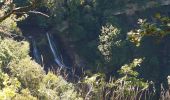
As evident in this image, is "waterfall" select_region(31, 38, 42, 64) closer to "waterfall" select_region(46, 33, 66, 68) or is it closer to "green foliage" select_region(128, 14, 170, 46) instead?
"waterfall" select_region(46, 33, 66, 68)

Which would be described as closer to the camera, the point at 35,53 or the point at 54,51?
the point at 35,53

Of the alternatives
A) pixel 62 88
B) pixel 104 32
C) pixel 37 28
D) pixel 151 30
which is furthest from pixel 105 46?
pixel 151 30

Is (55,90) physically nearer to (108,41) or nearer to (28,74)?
(28,74)

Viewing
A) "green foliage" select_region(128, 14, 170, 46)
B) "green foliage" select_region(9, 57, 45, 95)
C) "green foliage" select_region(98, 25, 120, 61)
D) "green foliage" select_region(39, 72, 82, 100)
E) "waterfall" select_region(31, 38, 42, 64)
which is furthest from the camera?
"waterfall" select_region(31, 38, 42, 64)

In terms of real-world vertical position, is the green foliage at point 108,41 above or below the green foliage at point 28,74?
below

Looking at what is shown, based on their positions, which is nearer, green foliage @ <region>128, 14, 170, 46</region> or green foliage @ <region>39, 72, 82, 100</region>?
green foliage @ <region>128, 14, 170, 46</region>

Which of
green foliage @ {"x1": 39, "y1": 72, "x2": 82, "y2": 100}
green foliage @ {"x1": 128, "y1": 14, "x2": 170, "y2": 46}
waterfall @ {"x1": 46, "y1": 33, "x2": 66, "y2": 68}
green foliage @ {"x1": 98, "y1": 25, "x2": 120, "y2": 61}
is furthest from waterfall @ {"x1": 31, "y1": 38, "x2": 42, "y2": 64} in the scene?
green foliage @ {"x1": 128, "y1": 14, "x2": 170, "y2": 46}

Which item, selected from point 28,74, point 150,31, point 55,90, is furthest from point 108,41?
point 150,31

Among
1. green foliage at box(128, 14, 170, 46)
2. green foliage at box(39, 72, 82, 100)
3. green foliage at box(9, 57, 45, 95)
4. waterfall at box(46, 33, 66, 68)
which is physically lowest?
waterfall at box(46, 33, 66, 68)

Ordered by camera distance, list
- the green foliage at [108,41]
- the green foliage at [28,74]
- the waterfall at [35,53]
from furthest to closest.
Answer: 1. the waterfall at [35,53]
2. the green foliage at [108,41]
3. the green foliage at [28,74]

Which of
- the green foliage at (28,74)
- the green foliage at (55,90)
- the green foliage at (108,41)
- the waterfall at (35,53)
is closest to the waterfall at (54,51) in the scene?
the waterfall at (35,53)

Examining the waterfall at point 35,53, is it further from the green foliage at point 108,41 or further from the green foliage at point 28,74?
the green foliage at point 28,74

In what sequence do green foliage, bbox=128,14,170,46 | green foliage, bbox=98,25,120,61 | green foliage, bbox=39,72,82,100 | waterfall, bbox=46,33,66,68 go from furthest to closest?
waterfall, bbox=46,33,66,68 < green foliage, bbox=98,25,120,61 < green foliage, bbox=39,72,82,100 < green foliage, bbox=128,14,170,46

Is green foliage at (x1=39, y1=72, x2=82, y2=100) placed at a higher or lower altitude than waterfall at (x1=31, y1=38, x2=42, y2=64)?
→ higher
